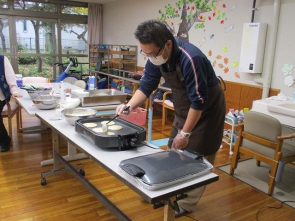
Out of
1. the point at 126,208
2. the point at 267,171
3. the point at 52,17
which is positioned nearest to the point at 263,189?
the point at 267,171

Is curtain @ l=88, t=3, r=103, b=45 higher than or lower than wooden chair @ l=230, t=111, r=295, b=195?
higher

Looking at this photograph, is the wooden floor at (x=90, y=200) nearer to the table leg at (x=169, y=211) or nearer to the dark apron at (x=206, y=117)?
the dark apron at (x=206, y=117)

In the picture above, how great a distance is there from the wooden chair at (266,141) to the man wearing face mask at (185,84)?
2.69 feet

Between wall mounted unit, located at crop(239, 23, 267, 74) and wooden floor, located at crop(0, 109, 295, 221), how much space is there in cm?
148

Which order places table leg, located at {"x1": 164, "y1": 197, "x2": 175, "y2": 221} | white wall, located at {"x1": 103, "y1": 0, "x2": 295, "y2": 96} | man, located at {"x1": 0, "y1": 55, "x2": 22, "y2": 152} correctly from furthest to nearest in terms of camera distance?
white wall, located at {"x1": 103, "y1": 0, "x2": 295, "y2": 96} → man, located at {"x1": 0, "y1": 55, "x2": 22, "y2": 152} → table leg, located at {"x1": 164, "y1": 197, "x2": 175, "y2": 221}

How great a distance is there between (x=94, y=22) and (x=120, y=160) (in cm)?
676

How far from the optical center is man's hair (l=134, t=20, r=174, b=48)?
1.40 meters

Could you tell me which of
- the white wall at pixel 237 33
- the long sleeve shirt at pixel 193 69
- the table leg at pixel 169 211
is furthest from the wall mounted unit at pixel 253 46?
the table leg at pixel 169 211

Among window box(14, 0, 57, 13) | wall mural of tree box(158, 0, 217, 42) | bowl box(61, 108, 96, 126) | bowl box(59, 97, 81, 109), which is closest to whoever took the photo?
bowl box(61, 108, 96, 126)

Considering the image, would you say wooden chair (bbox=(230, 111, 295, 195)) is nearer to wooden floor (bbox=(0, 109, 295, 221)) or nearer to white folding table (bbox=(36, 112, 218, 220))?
wooden floor (bbox=(0, 109, 295, 221))

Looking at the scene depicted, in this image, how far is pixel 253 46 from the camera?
3467mm

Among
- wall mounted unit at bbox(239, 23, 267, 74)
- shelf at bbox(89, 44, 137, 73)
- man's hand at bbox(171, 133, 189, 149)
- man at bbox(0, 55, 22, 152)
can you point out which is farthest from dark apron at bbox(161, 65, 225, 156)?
shelf at bbox(89, 44, 137, 73)

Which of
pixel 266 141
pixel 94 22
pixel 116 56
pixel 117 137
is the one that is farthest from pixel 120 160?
pixel 94 22

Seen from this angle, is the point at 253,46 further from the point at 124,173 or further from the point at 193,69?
the point at 124,173
